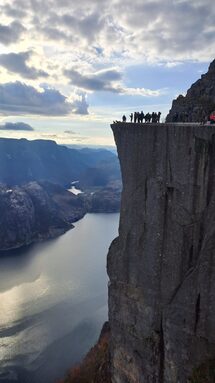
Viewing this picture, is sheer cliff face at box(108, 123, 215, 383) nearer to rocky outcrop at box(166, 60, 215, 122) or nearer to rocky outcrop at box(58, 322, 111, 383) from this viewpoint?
rocky outcrop at box(58, 322, 111, 383)

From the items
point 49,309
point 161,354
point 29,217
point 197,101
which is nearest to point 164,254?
point 161,354

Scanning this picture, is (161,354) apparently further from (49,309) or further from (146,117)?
(49,309)

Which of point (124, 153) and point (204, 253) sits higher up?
point (124, 153)

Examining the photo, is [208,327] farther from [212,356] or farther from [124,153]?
A: [124,153]

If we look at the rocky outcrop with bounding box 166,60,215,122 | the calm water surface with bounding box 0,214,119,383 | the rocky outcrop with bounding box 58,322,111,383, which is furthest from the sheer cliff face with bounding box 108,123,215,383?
the calm water surface with bounding box 0,214,119,383

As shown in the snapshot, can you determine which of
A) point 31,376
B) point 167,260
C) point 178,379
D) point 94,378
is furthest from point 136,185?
point 31,376

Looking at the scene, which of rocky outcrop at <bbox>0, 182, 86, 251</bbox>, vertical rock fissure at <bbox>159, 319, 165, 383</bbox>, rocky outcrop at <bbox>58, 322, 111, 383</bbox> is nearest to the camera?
vertical rock fissure at <bbox>159, 319, 165, 383</bbox>

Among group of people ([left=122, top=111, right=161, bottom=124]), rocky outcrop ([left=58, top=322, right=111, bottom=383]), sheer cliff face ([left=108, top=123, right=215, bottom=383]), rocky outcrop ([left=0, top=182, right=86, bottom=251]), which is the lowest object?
rocky outcrop ([left=0, top=182, right=86, bottom=251])
